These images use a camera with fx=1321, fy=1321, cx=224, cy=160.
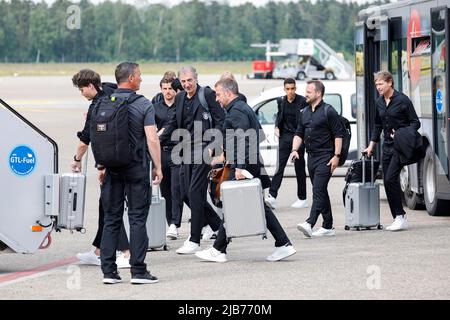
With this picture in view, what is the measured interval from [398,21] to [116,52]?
144 meters

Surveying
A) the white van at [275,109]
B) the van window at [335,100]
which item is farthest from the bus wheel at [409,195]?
the van window at [335,100]

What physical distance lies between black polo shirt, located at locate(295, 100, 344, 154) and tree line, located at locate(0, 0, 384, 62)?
12900 centimetres

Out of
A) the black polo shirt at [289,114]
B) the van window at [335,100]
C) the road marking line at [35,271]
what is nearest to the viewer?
the road marking line at [35,271]

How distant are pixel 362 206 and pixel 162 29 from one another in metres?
152

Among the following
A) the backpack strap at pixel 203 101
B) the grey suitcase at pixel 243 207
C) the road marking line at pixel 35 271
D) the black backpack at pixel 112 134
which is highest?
the backpack strap at pixel 203 101

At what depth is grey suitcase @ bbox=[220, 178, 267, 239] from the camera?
11336 mm

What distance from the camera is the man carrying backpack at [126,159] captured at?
395 inches

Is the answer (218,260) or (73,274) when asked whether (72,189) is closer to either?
(73,274)

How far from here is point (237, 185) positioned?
11.4 metres

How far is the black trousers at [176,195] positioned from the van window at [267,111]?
805cm

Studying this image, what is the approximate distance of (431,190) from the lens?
15641mm

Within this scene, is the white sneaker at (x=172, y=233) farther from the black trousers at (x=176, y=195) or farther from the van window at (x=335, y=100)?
the van window at (x=335, y=100)

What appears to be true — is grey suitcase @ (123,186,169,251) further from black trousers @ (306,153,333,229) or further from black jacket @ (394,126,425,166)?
black jacket @ (394,126,425,166)
